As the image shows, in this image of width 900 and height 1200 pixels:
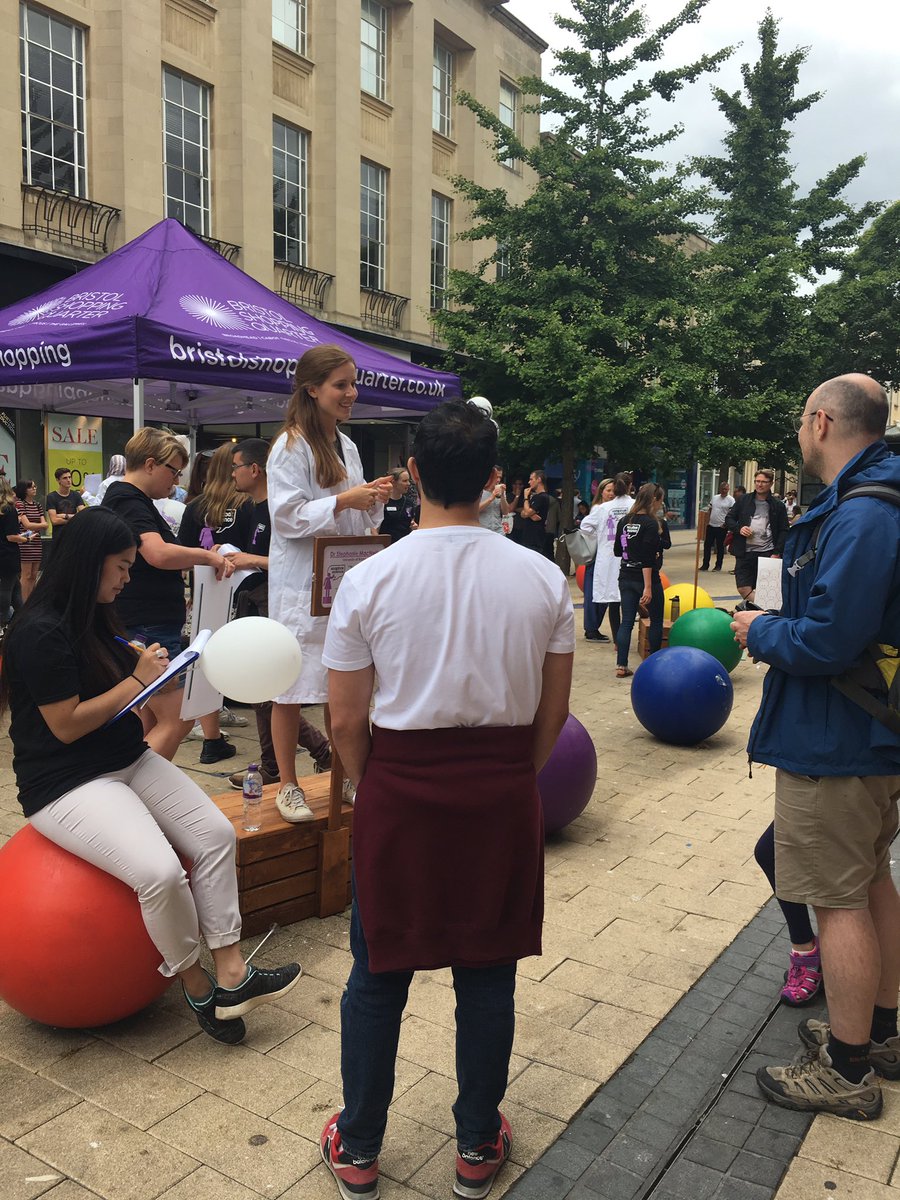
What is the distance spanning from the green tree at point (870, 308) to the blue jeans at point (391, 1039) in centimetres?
2774

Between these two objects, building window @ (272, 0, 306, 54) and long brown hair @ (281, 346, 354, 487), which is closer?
long brown hair @ (281, 346, 354, 487)

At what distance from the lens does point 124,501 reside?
4.77 m

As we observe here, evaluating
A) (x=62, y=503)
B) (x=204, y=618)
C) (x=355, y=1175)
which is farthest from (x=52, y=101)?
(x=355, y=1175)

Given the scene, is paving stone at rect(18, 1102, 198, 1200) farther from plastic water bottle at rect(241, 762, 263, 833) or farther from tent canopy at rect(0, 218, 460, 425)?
tent canopy at rect(0, 218, 460, 425)

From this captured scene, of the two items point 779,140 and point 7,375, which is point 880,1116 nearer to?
point 7,375

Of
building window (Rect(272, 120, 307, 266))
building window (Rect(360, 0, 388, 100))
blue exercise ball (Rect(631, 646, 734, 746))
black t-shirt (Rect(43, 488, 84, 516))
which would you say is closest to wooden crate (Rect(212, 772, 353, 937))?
blue exercise ball (Rect(631, 646, 734, 746))

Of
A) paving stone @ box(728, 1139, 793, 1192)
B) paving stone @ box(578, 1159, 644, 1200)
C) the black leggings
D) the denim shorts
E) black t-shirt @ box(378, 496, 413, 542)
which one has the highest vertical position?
black t-shirt @ box(378, 496, 413, 542)

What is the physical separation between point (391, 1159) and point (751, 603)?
2.11 m

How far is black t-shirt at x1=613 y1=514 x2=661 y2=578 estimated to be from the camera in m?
9.41

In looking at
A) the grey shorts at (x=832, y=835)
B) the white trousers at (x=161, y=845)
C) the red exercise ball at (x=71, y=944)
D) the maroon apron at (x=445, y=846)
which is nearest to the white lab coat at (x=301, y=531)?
the white trousers at (x=161, y=845)

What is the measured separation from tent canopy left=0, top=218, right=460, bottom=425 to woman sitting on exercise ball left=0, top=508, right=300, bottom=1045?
4206 millimetres

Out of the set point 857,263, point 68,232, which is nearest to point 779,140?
point 857,263

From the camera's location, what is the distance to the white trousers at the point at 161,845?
10.1 feet

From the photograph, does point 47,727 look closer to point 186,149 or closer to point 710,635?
point 710,635
